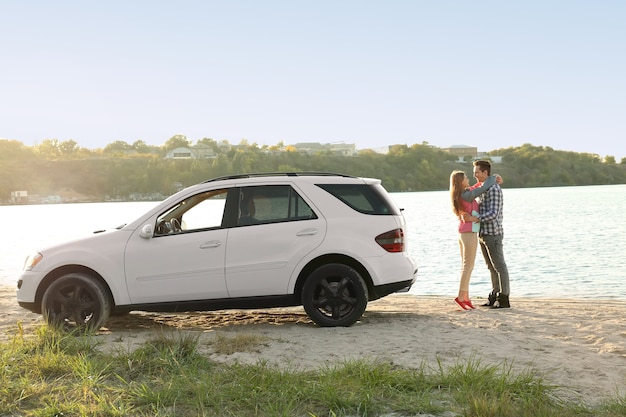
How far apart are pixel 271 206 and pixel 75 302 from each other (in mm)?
2601

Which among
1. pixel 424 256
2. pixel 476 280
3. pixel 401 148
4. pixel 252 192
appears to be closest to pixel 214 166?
pixel 401 148

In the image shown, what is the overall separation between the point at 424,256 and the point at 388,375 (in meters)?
25.5

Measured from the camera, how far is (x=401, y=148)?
156 meters

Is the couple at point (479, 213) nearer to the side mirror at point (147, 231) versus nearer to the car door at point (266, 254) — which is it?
the car door at point (266, 254)

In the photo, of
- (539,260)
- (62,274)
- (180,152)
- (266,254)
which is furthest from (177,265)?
(180,152)

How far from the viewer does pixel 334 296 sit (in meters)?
8.59

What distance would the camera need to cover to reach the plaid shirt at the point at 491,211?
9898mm

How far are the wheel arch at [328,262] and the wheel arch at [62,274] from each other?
2.24m

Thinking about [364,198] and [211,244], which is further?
[364,198]

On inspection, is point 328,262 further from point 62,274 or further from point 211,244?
point 62,274

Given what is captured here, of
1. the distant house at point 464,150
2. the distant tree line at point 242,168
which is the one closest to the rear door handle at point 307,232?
the distant tree line at point 242,168

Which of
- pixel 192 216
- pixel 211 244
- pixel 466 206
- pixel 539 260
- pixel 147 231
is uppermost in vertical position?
pixel 466 206

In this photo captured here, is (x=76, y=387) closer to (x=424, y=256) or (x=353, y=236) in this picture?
(x=353, y=236)

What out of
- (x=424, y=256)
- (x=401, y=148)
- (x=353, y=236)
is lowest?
(x=424, y=256)
